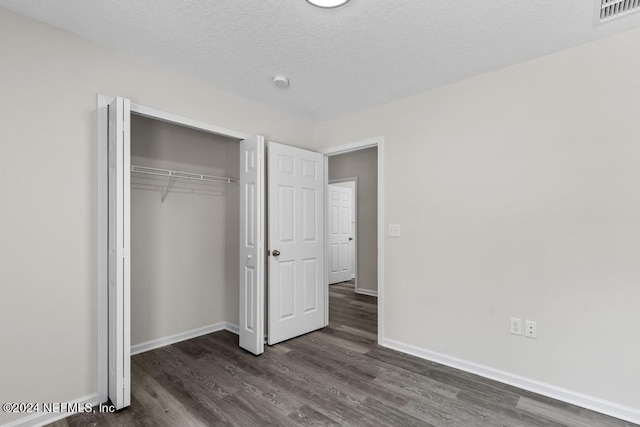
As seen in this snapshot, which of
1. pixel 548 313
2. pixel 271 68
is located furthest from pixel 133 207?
pixel 548 313

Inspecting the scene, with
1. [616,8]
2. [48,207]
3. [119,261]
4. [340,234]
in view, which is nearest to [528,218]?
[616,8]

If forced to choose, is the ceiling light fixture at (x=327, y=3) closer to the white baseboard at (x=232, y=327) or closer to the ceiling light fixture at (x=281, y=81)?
the ceiling light fixture at (x=281, y=81)

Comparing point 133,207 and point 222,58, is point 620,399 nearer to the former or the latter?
point 222,58

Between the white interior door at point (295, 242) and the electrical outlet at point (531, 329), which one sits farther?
the white interior door at point (295, 242)

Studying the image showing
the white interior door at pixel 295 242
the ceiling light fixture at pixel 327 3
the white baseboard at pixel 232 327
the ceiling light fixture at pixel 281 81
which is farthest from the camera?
the white baseboard at pixel 232 327

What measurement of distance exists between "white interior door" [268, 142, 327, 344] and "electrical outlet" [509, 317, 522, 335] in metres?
2.01

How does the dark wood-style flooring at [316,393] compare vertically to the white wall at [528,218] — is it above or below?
below

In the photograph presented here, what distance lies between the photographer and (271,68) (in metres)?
2.63

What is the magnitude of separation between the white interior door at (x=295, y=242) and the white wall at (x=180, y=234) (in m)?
0.75

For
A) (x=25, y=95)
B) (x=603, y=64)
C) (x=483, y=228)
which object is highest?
(x=603, y=64)

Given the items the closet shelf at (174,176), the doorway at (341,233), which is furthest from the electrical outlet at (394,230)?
the doorway at (341,233)

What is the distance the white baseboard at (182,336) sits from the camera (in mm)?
3120

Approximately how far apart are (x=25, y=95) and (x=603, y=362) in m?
4.20

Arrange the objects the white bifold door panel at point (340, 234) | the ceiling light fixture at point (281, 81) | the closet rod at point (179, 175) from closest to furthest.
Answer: the ceiling light fixture at point (281, 81) < the closet rod at point (179, 175) < the white bifold door panel at point (340, 234)
